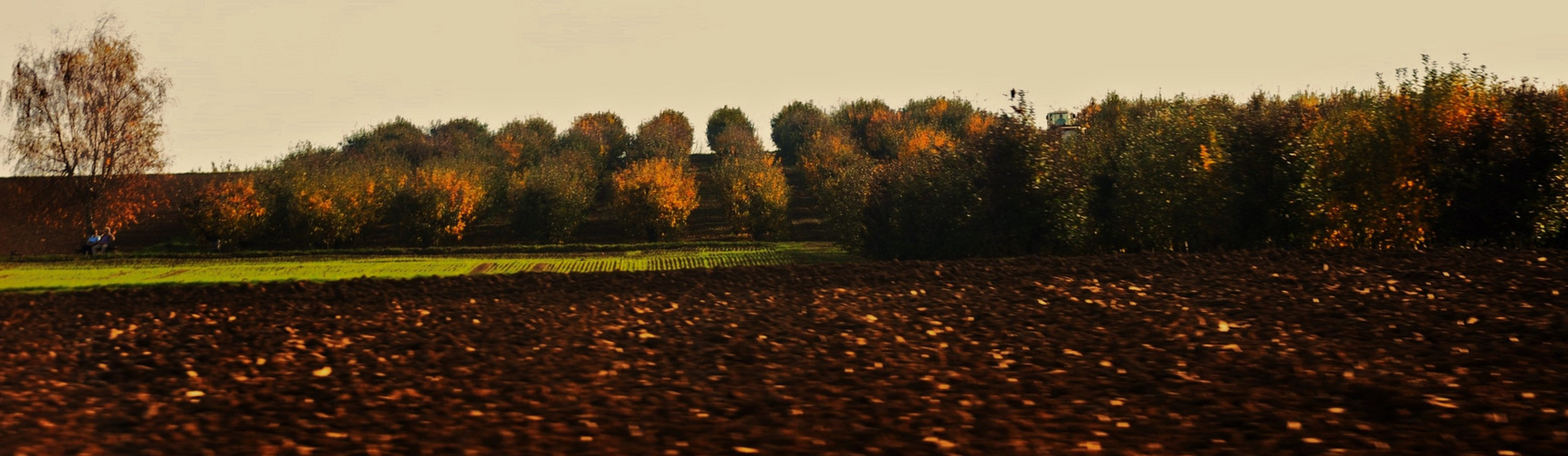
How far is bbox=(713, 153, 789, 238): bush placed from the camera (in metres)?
96.3

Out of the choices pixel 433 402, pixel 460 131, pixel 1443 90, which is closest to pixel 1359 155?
pixel 1443 90

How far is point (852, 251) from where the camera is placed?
70688 mm

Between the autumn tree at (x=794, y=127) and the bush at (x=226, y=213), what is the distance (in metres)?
60.0

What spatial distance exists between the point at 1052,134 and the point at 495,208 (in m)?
63.3

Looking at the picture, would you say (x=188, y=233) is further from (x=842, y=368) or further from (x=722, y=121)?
(x=842, y=368)

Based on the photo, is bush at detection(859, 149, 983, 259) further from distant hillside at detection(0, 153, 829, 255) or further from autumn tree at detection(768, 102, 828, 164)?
autumn tree at detection(768, 102, 828, 164)

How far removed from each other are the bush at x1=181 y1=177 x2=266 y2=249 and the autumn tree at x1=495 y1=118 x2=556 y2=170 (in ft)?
111

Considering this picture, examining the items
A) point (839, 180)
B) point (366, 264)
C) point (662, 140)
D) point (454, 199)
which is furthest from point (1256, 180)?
point (662, 140)

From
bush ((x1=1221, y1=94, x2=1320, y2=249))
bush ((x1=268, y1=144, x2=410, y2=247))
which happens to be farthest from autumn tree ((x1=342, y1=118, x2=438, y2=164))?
bush ((x1=1221, y1=94, x2=1320, y2=249))

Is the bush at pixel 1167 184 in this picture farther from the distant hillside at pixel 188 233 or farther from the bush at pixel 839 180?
the distant hillside at pixel 188 233

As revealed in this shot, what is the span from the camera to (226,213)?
282 ft

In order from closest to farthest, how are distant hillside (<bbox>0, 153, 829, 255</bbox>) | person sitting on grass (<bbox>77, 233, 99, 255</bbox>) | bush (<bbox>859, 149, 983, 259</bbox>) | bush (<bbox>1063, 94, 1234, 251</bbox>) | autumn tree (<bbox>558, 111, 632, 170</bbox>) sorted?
bush (<bbox>1063, 94, 1234, 251</bbox>) < bush (<bbox>859, 149, 983, 259</bbox>) < person sitting on grass (<bbox>77, 233, 99, 255</bbox>) < distant hillside (<bbox>0, 153, 829, 255</bbox>) < autumn tree (<bbox>558, 111, 632, 170</bbox>)

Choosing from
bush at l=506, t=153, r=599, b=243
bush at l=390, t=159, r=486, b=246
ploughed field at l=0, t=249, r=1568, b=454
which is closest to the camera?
ploughed field at l=0, t=249, r=1568, b=454

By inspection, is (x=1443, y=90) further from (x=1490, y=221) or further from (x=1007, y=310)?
(x=1007, y=310)
